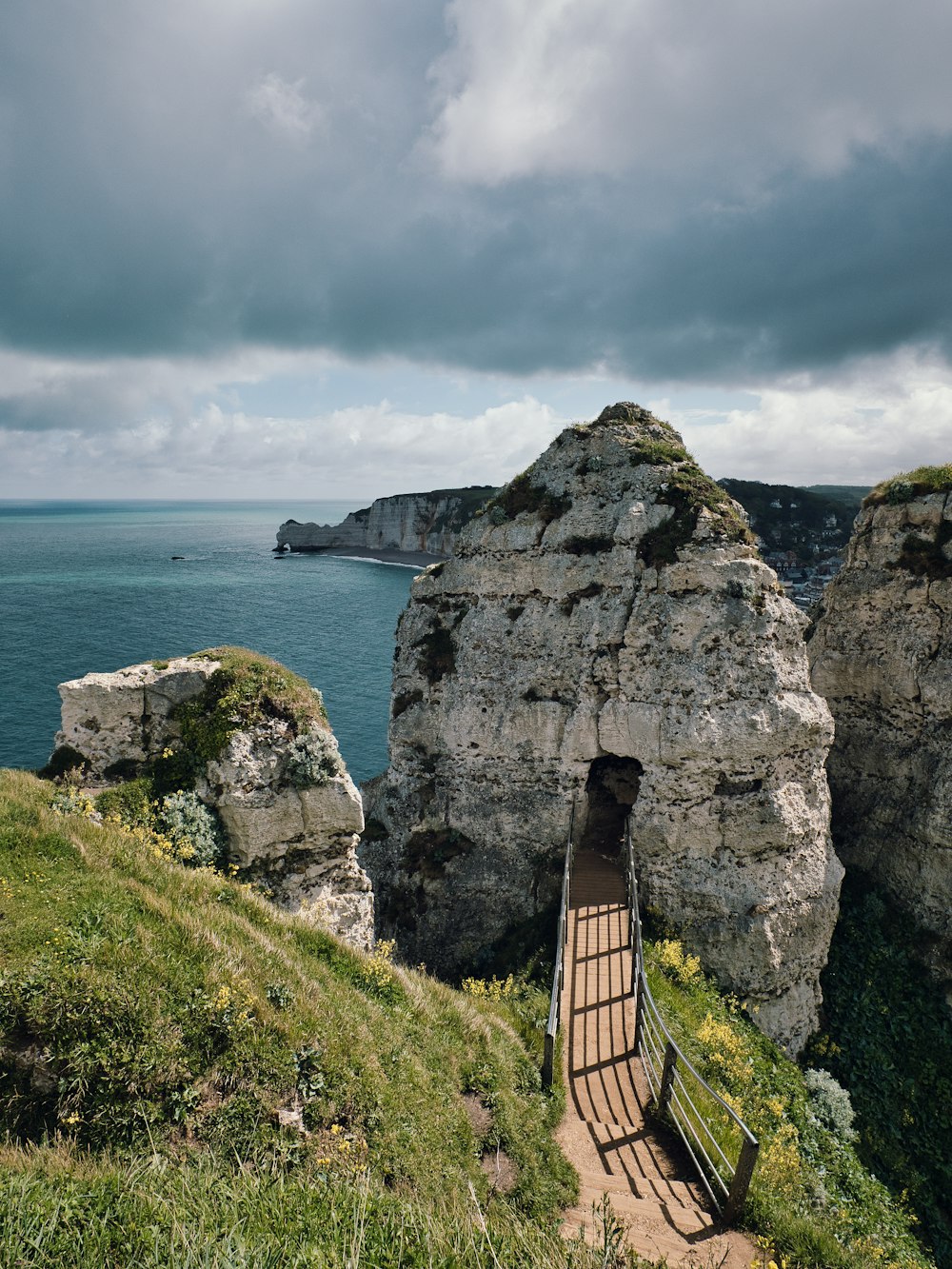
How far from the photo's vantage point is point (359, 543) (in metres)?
189

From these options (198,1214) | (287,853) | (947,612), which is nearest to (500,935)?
(287,853)

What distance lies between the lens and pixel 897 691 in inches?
982

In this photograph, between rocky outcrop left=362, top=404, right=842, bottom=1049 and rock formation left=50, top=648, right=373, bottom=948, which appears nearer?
rock formation left=50, top=648, right=373, bottom=948

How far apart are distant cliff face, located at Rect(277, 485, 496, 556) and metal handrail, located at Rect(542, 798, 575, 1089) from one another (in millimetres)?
135875

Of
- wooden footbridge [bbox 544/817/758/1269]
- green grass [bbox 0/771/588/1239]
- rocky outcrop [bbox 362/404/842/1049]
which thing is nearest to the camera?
green grass [bbox 0/771/588/1239]

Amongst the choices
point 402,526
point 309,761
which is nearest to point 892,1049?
point 309,761

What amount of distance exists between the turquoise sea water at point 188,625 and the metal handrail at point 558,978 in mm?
27499

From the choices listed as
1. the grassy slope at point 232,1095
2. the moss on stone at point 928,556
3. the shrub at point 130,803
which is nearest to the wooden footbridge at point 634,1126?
the grassy slope at point 232,1095

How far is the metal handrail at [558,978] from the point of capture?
12141 mm

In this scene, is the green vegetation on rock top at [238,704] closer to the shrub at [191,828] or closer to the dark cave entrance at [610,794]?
the shrub at [191,828]

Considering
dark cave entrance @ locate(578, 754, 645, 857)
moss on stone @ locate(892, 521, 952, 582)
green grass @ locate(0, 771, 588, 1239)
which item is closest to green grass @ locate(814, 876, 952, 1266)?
dark cave entrance @ locate(578, 754, 645, 857)

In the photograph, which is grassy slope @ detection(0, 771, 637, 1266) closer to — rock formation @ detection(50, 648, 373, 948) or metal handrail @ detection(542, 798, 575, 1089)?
metal handrail @ detection(542, 798, 575, 1089)

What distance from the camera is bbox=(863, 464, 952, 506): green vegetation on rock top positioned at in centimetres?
2511

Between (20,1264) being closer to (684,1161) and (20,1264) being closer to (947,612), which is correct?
(684,1161)
